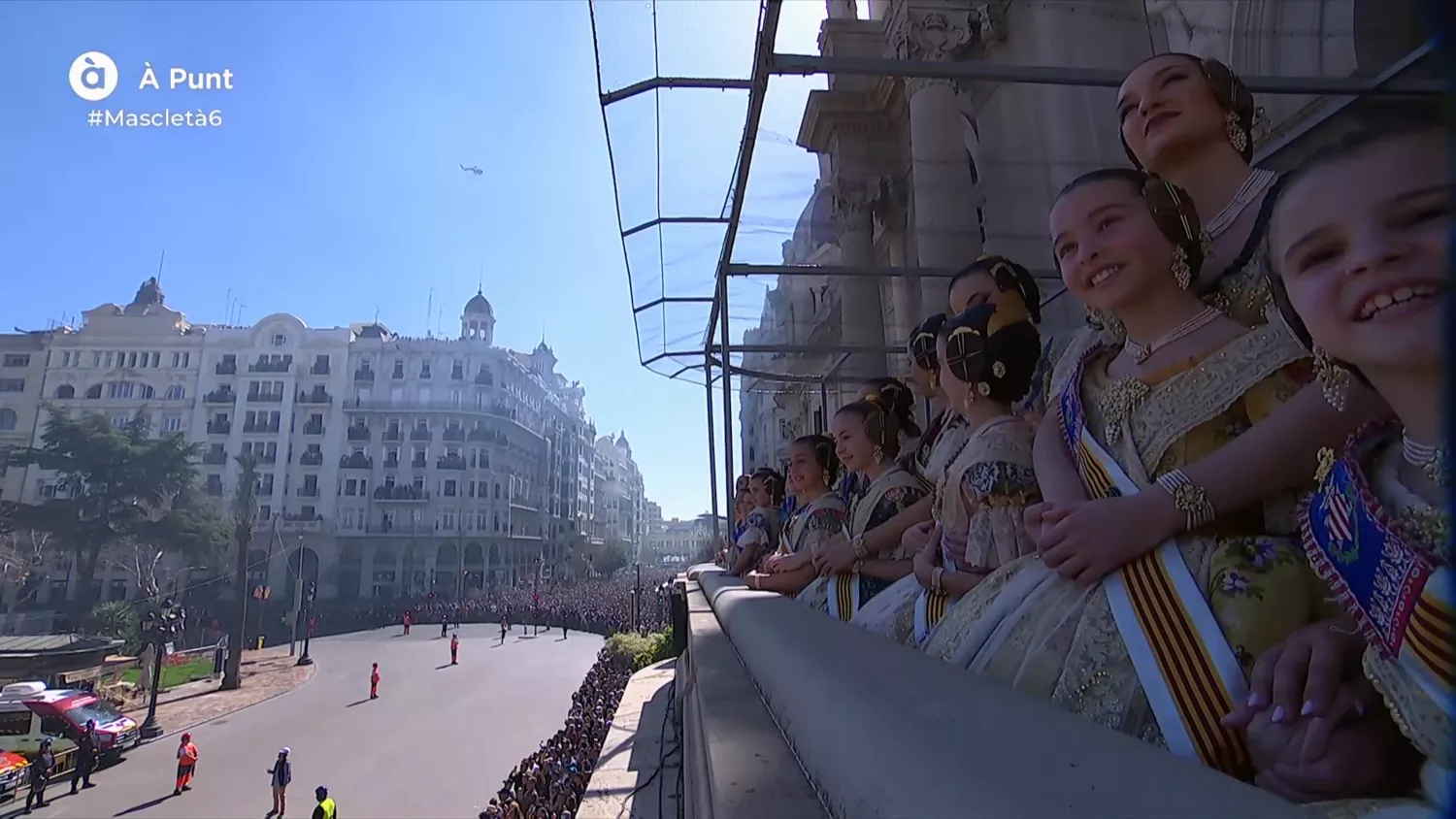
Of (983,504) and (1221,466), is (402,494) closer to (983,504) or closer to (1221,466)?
(983,504)

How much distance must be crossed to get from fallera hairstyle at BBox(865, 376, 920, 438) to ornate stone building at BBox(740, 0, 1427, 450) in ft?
5.46

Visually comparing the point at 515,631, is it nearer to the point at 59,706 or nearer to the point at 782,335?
the point at 59,706

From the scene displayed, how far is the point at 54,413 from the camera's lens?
139 feet

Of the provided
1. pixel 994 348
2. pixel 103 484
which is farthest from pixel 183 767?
pixel 103 484

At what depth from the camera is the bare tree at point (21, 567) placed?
36.9m

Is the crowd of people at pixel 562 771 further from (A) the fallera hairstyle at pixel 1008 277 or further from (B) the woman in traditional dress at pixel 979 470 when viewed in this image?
(A) the fallera hairstyle at pixel 1008 277

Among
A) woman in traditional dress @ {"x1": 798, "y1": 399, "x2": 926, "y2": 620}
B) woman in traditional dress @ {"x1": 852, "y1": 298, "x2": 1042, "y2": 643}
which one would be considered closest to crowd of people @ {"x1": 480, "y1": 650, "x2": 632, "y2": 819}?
woman in traditional dress @ {"x1": 798, "y1": 399, "x2": 926, "y2": 620}

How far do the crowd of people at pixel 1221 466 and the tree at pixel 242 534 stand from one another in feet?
93.9

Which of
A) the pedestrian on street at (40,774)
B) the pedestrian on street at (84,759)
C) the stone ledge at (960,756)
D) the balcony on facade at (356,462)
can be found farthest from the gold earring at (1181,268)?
the balcony on facade at (356,462)

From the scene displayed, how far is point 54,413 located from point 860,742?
56.9 metres

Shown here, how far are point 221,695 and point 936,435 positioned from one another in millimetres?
28200

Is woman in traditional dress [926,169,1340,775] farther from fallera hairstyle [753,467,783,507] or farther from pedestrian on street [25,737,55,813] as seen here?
pedestrian on street [25,737,55,813]

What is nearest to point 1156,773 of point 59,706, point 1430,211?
point 1430,211

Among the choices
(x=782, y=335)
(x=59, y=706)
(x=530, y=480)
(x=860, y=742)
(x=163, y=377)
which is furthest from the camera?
(x=530, y=480)
